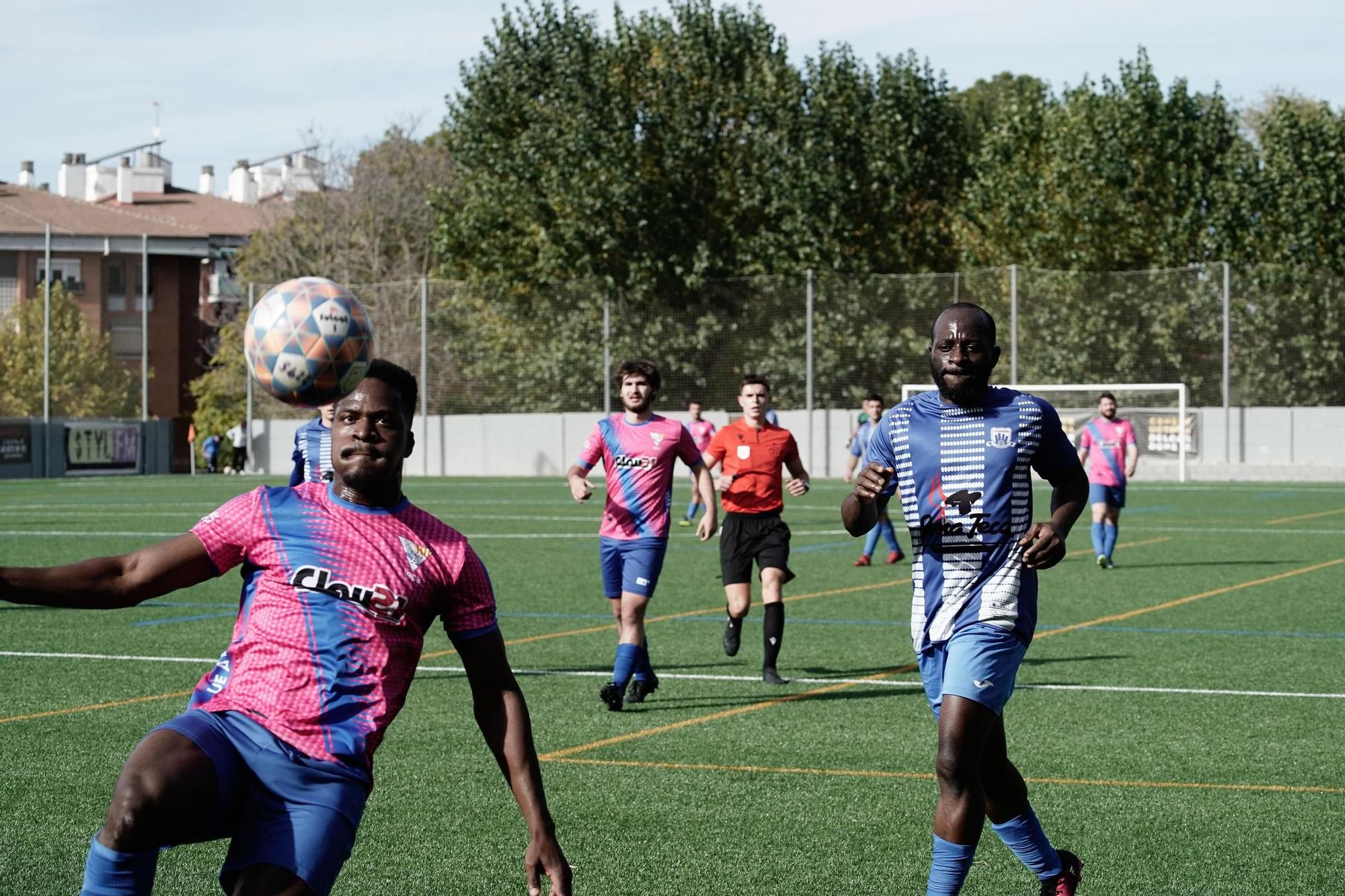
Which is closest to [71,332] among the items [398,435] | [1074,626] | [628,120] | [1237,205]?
[628,120]

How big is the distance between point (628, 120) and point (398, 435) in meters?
51.9

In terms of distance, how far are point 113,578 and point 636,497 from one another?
7.08 m

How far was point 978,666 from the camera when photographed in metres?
5.61

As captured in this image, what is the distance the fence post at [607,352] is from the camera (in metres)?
47.9

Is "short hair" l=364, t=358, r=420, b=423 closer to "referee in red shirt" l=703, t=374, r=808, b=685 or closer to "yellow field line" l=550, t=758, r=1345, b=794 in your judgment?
"yellow field line" l=550, t=758, r=1345, b=794

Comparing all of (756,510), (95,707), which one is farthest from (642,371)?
(95,707)

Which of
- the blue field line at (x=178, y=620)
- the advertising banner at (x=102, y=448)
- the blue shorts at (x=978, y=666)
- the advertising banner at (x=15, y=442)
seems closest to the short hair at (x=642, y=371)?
the blue field line at (x=178, y=620)

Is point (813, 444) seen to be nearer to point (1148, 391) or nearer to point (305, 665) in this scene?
point (1148, 391)

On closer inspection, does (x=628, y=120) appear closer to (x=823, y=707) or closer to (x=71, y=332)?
(x=71, y=332)

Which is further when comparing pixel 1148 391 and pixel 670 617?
pixel 1148 391

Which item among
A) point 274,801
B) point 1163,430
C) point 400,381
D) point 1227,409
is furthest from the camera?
point 1163,430

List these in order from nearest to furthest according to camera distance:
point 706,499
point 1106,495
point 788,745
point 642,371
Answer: point 788,745
point 642,371
point 706,499
point 1106,495

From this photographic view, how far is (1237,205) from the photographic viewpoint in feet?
162

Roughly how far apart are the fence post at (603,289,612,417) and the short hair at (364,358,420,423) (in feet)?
140
